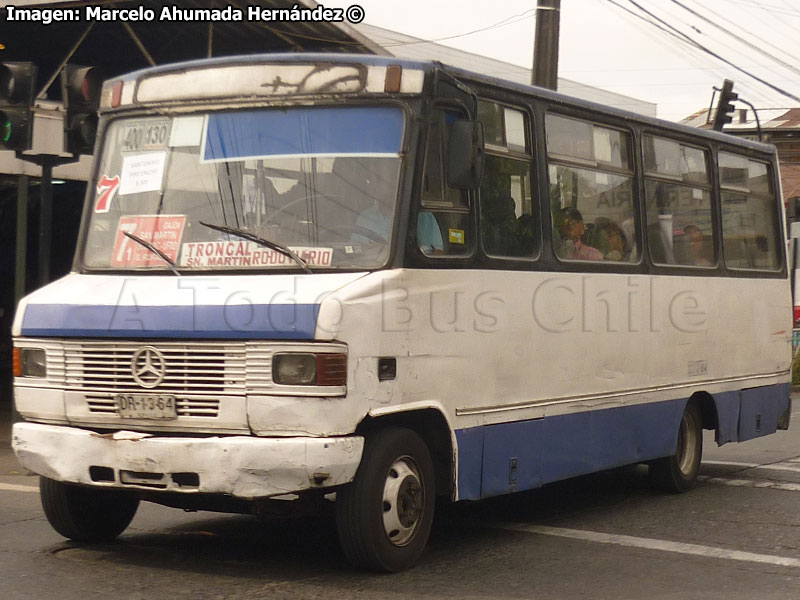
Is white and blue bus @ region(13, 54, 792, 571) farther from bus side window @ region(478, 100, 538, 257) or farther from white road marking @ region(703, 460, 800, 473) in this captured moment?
white road marking @ region(703, 460, 800, 473)

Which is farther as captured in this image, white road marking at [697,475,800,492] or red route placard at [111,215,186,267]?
white road marking at [697,475,800,492]

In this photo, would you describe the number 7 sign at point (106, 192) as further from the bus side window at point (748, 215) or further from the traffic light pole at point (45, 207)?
the bus side window at point (748, 215)

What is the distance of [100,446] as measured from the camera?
6496 mm

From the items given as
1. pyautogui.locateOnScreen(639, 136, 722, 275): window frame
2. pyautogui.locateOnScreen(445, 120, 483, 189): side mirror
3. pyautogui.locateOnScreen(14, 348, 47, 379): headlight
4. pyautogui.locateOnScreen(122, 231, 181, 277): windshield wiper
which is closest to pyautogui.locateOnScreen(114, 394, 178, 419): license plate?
pyautogui.locateOnScreen(14, 348, 47, 379): headlight

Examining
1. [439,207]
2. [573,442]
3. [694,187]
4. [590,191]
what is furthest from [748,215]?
[439,207]

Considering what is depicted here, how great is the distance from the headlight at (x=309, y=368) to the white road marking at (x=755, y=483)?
5217 millimetres

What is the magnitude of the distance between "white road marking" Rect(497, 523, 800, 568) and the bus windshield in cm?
250

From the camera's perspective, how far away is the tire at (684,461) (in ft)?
32.6

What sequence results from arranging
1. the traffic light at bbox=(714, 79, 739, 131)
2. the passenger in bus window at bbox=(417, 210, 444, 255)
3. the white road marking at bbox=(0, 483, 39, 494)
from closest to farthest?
1. the passenger in bus window at bbox=(417, 210, 444, 255)
2. the white road marking at bbox=(0, 483, 39, 494)
3. the traffic light at bbox=(714, 79, 739, 131)

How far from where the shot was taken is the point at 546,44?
14898 mm

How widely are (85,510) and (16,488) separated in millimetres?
2943

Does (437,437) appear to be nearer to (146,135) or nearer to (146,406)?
(146,406)

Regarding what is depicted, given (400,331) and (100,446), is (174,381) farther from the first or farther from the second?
(400,331)

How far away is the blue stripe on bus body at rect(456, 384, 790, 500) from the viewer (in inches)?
287
